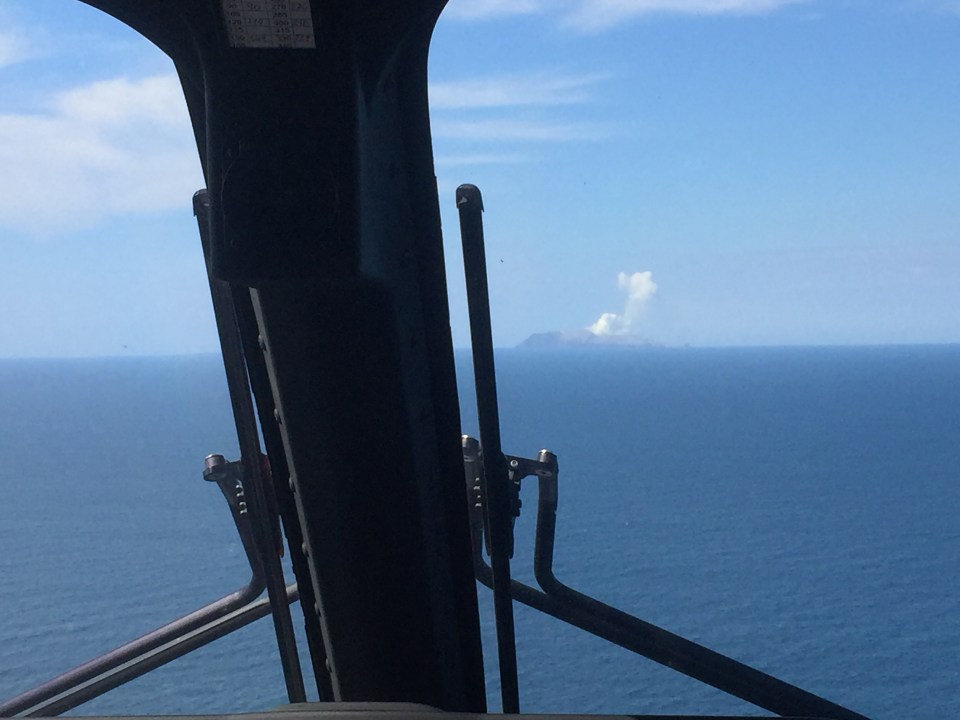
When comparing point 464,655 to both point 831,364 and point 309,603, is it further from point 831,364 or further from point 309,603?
point 831,364

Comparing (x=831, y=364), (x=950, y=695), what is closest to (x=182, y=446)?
(x=950, y=695)

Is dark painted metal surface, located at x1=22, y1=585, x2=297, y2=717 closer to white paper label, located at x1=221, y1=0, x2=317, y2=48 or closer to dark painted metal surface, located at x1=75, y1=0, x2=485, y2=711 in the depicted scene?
dark painted metal surface, located at x1=75, y1=0, x2=485, y2=711

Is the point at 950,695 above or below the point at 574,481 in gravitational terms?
below

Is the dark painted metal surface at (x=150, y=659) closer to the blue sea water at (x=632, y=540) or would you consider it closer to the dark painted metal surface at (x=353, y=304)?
the dark painted metal surface at (x=353, y=304)

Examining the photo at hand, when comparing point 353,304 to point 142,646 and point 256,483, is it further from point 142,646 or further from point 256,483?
point 142,646

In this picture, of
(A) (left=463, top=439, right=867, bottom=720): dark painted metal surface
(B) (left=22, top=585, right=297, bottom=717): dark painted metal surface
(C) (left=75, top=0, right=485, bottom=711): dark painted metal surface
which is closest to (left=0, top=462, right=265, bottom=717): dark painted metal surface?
(B) (left=22, top=585, right=297, bottom=717): dark painted metal surface

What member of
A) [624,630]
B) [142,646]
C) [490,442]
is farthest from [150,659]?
[624,630]

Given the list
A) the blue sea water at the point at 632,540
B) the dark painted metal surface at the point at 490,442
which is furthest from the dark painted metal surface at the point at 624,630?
the blue sea water at the point at 632,540
